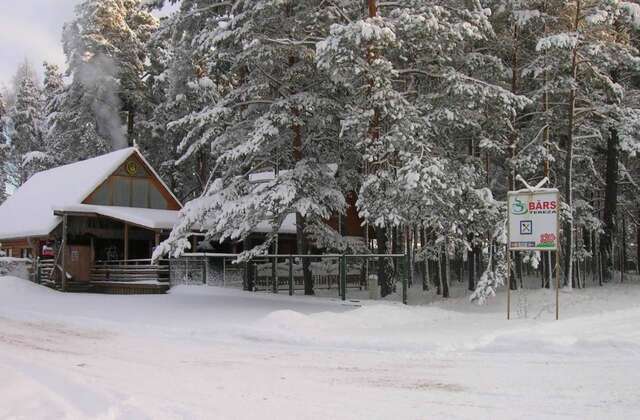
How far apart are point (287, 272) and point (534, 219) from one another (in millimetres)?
8531

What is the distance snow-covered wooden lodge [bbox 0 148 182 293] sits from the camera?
82.0 ft

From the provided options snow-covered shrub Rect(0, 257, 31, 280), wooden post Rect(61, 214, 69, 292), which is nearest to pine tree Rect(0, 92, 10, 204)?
snow-covered shrub Rect(0, 257, 31, 280)

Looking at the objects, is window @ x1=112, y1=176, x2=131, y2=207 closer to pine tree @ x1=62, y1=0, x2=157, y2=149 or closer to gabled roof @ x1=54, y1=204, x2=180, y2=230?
gabled roof @ x1=54, y1=204, x2=180, y2=230

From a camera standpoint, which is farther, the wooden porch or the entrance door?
the entrance door

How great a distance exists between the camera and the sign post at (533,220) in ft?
47.0

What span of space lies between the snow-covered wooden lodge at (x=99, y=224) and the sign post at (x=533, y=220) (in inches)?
513

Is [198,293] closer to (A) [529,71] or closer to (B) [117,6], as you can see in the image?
A: (A) [529,71]

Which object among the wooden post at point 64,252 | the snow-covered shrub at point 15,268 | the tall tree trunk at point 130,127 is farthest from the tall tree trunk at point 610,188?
the tall tree trunk at point 130,127

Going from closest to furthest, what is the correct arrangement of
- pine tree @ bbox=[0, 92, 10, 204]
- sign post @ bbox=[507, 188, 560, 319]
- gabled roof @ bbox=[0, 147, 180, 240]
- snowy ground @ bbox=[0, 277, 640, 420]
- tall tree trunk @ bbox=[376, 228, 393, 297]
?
snowy ground @ bbox=[0, 277, 640, 420] < sign post @ bbox=[507, 188, 560, 319] < tall tree trunk @ bbox=[376, 228, 393, 297] < gabled roof @ bbox=[0, 147, 180, 240] < pine tree @ bbox=[0, 92, 10, 204]

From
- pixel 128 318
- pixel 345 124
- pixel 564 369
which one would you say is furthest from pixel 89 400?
pixel 345 124

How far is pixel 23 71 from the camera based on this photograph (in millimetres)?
55156

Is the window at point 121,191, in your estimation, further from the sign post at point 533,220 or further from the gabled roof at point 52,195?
the sign post at point 533,220

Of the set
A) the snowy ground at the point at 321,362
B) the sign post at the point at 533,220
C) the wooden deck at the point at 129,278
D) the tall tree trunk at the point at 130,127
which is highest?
the tall tree trunk at the point at 130,127

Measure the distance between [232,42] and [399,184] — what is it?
6.67 meters
